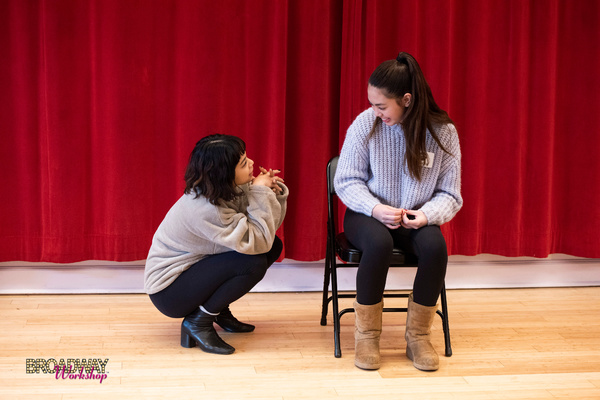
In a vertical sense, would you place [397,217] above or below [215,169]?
below

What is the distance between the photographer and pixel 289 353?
2432mm

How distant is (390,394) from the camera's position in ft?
6.84

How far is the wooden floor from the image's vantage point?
2100 mm

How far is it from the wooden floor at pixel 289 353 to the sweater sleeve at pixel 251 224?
41cm

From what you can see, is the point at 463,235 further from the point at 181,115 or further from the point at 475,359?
the point at 181,115

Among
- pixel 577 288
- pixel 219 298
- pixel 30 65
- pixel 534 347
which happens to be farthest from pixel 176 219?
pixel 577 288

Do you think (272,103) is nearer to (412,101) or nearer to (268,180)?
(268,180)

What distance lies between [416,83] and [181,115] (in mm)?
1192

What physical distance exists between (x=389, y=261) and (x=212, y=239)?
2.00ft

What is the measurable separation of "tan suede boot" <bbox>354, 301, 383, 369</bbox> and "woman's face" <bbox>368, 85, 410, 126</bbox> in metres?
0.65

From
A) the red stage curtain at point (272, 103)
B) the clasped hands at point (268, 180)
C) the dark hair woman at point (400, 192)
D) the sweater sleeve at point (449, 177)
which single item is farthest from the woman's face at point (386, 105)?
the red stage curtain at point (272, 103)

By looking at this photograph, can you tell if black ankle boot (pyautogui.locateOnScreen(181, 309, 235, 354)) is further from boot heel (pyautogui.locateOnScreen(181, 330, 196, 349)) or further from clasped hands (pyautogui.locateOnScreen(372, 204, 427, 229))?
clasped hands (pyautogui.locateOnScreen(372, 204, 427, 229))

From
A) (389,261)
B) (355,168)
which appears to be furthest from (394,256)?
(355,168)

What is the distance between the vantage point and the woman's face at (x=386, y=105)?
2289mm
